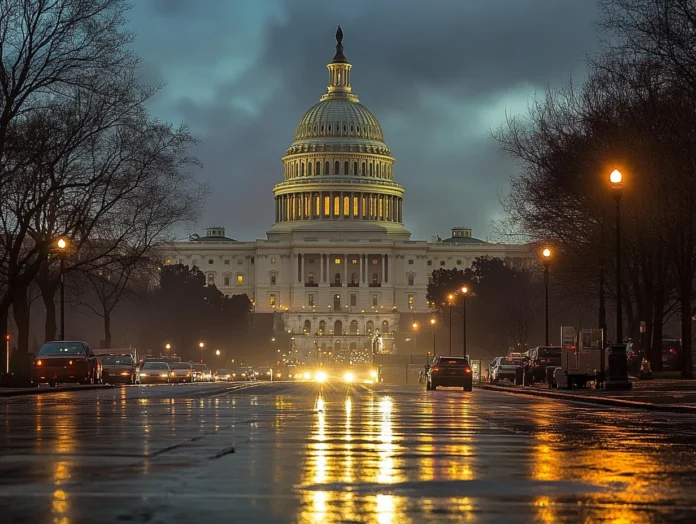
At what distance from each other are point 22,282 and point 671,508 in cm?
4738

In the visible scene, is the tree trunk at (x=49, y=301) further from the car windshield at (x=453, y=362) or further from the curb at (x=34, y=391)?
the car windshield at (x=453, y=362)

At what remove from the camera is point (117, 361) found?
75.9 metres

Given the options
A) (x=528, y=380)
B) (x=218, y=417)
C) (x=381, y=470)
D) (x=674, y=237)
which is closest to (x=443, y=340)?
(x=528, y=380)

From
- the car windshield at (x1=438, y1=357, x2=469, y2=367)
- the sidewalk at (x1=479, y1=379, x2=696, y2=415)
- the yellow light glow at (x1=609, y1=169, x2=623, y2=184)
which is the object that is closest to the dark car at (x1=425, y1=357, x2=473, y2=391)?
the car windshield at (x1=438, y1=357, x2=469, y2=367)

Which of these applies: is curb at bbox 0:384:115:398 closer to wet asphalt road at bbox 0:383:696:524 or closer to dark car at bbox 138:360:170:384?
wet asphalt road at bbox 0:383:696:524

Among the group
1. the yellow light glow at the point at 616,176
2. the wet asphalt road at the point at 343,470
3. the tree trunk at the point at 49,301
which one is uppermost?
the yellow light glow at the point at 616,176

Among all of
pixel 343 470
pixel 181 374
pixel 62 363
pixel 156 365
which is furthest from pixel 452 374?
pixel 343 470

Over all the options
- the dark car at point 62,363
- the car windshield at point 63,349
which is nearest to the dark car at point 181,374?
the dark car at point 62,363

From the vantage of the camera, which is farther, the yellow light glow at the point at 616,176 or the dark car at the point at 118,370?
the dark car at the point at 118,370

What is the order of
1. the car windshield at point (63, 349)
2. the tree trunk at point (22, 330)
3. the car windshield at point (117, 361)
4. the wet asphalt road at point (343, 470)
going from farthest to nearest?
the car windshield at point (117, 361) → the tree trunk at point (22, 330) → the car windshield at point (63, 349) → the wet asphalt road at point (343, 470)

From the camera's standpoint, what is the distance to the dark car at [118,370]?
74.3m

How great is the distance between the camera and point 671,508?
1119 centimetres

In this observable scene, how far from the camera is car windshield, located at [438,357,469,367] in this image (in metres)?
61.5

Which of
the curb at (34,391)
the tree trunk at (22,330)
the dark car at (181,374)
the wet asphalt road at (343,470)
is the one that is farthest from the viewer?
the dark car at (181,374)
